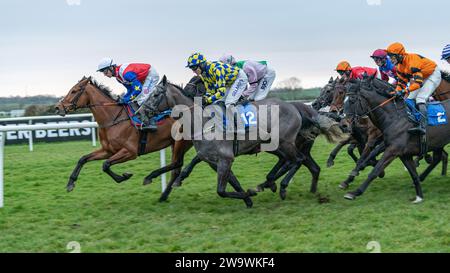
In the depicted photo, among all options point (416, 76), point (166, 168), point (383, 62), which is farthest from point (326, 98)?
point (166, 168)

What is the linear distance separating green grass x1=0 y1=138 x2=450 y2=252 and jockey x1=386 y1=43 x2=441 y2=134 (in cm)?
105

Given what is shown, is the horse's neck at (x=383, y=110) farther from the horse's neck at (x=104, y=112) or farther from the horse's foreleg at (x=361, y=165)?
the horse's neck at (x=104, y=112)

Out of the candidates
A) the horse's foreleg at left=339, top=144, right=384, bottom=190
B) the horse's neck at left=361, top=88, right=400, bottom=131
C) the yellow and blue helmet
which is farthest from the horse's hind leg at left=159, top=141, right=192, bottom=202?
the horse's neck at left=361, top=88, right=400, bottom=131

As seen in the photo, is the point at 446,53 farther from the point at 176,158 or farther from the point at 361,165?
the point at 176,158

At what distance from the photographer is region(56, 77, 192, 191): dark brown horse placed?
773cm

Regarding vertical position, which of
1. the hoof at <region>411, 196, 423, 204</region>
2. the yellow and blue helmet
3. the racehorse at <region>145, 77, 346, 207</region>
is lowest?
the hoof at <region>411, 196, 423, 204</region>

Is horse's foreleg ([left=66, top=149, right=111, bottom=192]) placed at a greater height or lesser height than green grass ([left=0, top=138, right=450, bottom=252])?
greater

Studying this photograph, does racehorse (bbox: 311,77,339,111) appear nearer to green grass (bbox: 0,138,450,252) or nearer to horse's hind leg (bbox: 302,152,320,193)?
green grass (bbox: 0,138,450,252)

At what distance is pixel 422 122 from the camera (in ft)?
23.5

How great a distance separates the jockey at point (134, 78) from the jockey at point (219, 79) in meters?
1.15

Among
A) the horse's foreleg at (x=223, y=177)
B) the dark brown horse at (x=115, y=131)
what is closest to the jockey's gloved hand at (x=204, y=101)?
the horse's foreleg at (x=223, y=177)

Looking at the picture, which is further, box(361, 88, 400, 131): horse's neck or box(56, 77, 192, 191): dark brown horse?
box(56, 77, 192, 191): dark brown horse

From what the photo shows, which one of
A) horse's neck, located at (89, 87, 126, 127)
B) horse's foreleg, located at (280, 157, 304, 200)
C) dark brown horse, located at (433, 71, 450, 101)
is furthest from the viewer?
dark brown horse, located at (433, 71, 450, 101)

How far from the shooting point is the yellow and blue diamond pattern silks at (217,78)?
6.85 metres
